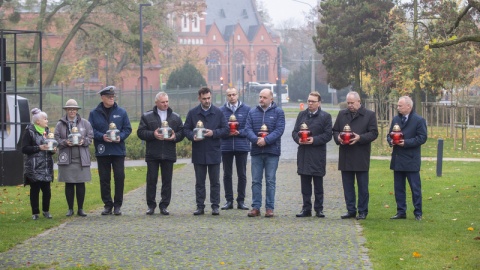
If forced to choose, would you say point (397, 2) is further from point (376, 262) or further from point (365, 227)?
point (376, 262)

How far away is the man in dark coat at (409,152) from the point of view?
1370cm

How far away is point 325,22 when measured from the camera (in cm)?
4966

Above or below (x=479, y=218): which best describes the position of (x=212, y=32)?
above

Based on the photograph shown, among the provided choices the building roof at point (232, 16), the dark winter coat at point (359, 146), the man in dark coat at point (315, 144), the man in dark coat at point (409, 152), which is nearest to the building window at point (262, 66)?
the building roof at point (232, 16)

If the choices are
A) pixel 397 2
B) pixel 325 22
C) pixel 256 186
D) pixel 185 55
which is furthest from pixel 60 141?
pixel 185 55

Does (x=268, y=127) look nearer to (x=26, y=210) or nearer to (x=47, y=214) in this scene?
(x=47, y=214)

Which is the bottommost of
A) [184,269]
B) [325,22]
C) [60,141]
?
[184,269]

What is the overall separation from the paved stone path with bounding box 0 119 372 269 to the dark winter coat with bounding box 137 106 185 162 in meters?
0.94

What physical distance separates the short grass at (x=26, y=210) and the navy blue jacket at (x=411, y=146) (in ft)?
16.0

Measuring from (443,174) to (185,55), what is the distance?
8166cm

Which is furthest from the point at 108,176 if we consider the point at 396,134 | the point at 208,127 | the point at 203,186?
the point at 396,134

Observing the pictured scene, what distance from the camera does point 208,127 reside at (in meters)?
14.7

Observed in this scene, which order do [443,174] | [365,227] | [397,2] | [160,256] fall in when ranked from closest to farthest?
[160,256] → [365,227] → [443,174] → [397,2]

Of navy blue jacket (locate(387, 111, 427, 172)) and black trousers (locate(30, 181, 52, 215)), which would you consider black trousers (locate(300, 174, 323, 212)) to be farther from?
black trousers (locate(30, 181, 52, 215))
